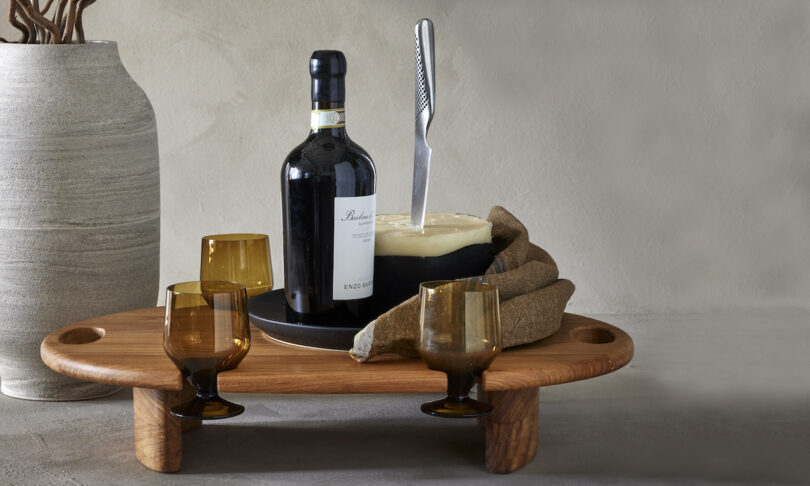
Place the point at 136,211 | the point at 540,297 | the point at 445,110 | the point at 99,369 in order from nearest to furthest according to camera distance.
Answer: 1. the point at 99,369
2. the point at 540,297
3. the point at 136,211
4. the point at 445,110

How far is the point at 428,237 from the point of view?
1.42 metres

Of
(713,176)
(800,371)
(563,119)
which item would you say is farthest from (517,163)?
(800,371)

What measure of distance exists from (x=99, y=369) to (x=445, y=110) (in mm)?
1437

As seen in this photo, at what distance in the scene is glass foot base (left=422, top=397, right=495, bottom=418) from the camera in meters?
1.20

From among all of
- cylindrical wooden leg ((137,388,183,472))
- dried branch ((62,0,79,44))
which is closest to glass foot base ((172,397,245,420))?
cylindrical wooden leg ((137,388,183,472))

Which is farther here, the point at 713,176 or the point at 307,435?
the point at 713,176

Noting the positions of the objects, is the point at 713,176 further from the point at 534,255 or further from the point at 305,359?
the point at 305,359

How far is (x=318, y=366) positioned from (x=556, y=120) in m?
1.44

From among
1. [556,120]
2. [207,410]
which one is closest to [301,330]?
[207,410]

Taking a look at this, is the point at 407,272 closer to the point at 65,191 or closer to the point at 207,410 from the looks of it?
the point at 207,410

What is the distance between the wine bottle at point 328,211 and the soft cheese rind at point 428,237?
44 mm

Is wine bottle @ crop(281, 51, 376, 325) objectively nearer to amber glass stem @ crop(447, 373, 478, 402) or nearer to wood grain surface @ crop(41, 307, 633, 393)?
wood grain surface @ crop(41, 307, 633, 393)

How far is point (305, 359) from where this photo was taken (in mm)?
1317

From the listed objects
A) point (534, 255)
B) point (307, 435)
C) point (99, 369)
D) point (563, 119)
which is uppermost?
point (563, 119)
